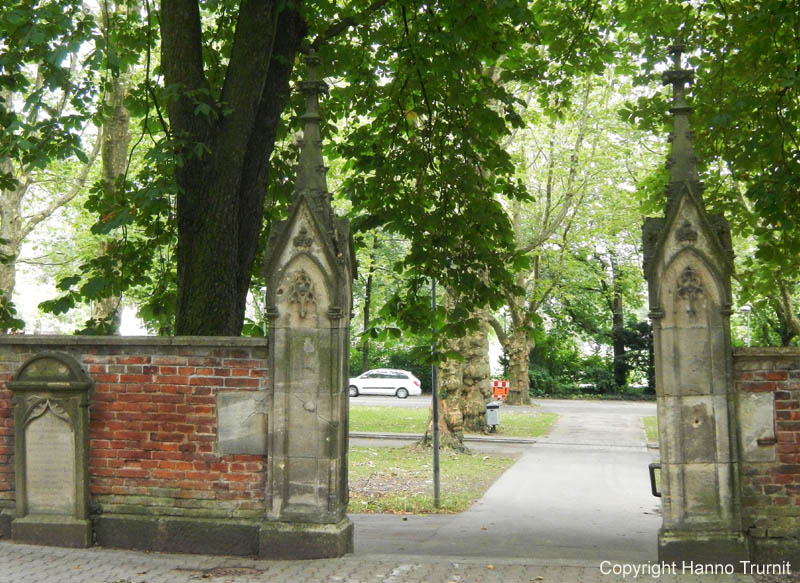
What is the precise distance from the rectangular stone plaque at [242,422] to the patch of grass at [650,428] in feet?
55.9

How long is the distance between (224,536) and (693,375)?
166 inches

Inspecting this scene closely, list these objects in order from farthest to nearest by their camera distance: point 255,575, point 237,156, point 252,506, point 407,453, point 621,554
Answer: point 407,453
point 237,156
point 621,554
point 252,506
point 255,575

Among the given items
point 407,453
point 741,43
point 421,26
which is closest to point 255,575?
point 421,26

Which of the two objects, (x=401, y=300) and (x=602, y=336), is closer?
(x=401, y=300)

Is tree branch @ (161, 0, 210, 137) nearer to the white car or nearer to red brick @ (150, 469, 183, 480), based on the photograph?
red brick @ (150, 469, 183, 480)

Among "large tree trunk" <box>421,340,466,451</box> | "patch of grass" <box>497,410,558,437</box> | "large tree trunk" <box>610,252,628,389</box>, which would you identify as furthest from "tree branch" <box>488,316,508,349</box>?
"large tree trunk" <box>610,252,628,389</box>

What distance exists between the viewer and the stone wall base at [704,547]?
21.7 feet

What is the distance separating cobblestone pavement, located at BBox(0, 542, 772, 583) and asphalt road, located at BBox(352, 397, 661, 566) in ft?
1.57

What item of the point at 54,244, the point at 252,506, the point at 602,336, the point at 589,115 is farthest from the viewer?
the point at 602,336

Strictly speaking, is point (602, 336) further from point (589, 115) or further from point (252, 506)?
point (252, 506)

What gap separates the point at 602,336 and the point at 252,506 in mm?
40674

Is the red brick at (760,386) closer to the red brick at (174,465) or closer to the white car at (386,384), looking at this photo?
the red brick at (174,465)

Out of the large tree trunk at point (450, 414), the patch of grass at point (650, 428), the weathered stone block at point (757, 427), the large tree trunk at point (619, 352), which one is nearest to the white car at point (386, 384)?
the large tree trunk at point (619, 352)

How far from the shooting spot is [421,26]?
9.95 meters
